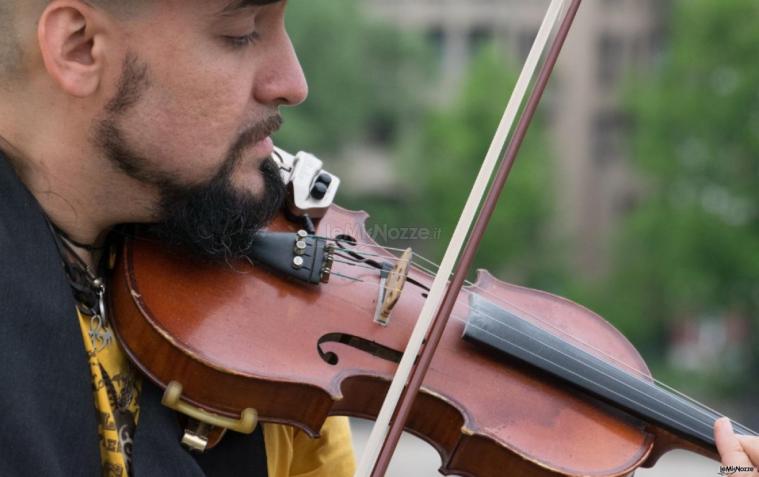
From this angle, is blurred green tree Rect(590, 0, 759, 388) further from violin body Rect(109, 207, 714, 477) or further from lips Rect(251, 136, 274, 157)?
lips Rect(251, 136, 274, 157)

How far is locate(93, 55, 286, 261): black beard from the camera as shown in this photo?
232 centimetres

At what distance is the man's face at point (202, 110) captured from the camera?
2297mm

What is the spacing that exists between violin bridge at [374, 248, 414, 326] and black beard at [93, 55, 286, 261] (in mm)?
338

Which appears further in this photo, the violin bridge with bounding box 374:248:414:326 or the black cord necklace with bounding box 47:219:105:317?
the violin bridge with bounding box 374:248:414:326

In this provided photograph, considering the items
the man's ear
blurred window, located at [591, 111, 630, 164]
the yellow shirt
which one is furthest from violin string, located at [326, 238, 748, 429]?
blurred window, located at [591, 111, 630, 164]

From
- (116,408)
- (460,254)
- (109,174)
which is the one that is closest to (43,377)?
(116,408)

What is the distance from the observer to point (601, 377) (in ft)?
8.72

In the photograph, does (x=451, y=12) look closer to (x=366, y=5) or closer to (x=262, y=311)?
(x=366, y=5)

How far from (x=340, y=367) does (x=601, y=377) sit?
0.62m

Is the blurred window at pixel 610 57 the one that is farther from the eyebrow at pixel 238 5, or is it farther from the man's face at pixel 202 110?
the eyebrow at pixel 238 5

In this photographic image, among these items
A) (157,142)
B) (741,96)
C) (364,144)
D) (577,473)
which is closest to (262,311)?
(157,142)

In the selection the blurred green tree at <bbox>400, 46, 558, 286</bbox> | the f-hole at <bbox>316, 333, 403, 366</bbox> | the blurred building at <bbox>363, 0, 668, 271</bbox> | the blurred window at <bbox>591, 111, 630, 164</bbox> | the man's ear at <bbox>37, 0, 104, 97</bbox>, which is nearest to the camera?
the man's ear at <bbox>37, 0, 104, 97</bbox>

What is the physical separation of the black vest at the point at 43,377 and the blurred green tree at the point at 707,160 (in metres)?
27.1

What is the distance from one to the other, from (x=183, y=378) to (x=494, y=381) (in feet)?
2.41
